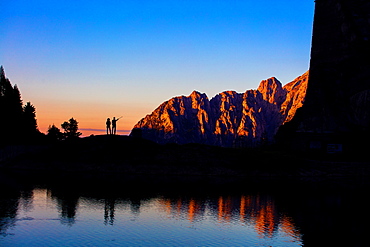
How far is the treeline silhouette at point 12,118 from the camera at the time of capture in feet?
334

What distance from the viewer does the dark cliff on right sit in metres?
95.0

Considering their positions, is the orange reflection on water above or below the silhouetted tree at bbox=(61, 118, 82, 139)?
below

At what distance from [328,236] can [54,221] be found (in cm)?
2369

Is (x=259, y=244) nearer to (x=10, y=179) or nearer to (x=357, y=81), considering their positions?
(x=10, y=179)

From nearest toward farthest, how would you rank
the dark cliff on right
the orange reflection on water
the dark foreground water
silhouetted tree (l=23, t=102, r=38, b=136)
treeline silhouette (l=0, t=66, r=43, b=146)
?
the dark foreground water, the orange reflection on water, the dark cliff on right, treeline silhouette (l=0, t=66, r=43, b=146), silhouetted tree (l=23, t=102, r=38, b=136)

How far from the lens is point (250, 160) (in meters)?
91.0

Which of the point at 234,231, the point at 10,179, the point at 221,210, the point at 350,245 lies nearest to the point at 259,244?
the point at 234,231

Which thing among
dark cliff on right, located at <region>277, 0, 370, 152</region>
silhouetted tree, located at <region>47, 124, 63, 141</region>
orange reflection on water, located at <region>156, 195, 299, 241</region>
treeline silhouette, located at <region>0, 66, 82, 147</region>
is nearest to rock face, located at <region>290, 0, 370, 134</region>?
dark cliff on right, located at <region>277, 0, 370, 152</region>

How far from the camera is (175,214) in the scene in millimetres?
41344

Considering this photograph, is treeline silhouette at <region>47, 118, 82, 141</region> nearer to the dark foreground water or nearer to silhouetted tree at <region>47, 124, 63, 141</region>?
silhouetted tree at <region>47, 124, 63, 141</region>

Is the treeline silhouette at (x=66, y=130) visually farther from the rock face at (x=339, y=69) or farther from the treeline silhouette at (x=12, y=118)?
the rock face at (x=339, y=69)

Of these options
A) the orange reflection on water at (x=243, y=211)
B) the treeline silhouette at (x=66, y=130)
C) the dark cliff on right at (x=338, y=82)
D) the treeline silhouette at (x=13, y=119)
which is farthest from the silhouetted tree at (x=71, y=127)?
the orange reflection on water at (x=243, y=211)

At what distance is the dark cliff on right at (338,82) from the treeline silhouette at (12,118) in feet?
234

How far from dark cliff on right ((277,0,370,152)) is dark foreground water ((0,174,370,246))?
29.4m
